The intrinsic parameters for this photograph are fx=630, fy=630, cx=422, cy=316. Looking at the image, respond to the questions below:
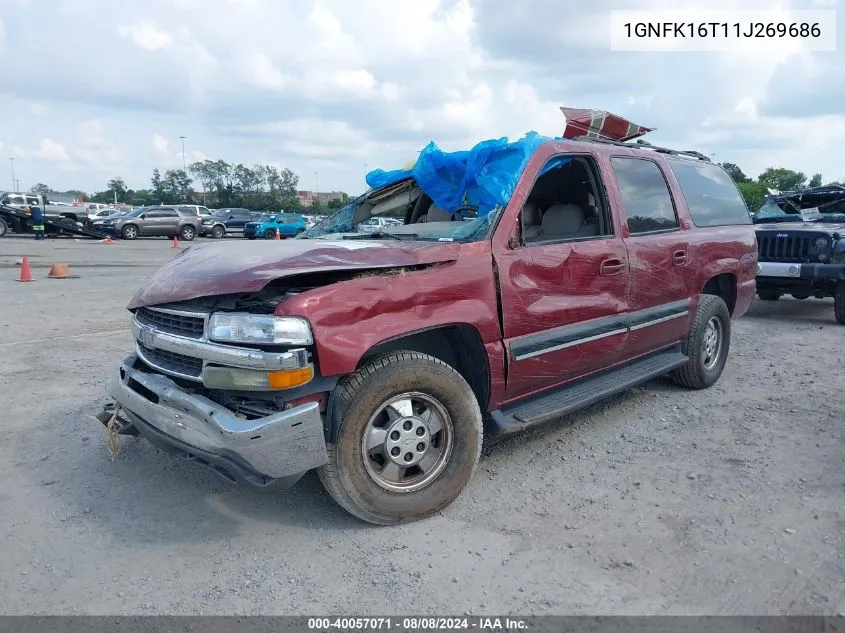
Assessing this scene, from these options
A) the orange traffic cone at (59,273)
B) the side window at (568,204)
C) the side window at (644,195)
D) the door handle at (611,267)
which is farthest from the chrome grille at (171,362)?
the orange traffic cone at (59,273)

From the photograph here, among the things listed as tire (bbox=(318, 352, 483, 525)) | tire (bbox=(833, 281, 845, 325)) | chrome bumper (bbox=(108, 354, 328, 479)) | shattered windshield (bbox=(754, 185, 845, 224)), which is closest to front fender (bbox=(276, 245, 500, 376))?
tire (bbox=(318, 352, 483, 525))

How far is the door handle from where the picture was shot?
157 inches

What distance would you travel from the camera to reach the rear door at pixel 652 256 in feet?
14.2

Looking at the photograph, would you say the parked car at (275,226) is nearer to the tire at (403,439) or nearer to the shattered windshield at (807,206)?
the shattered windshield at (807,206)

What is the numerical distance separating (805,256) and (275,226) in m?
27.1

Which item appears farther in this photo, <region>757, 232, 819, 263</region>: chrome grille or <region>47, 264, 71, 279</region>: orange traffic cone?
<region>47, 264, 71, 279</region>: orange traffic cone

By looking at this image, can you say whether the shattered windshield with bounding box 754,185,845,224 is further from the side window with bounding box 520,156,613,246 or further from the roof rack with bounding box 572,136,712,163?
the side window with bounding box 520,156,613,246

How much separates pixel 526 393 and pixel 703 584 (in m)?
1.38

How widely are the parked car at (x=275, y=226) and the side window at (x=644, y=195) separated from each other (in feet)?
90.7

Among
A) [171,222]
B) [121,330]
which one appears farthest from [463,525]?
[171,222]

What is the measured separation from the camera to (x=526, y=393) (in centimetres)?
368

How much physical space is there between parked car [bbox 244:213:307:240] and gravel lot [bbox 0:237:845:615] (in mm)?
27630

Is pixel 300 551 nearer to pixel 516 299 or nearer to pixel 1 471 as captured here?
pixel 516 299

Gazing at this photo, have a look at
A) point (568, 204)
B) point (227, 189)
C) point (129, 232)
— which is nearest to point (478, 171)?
point (568, 204)
